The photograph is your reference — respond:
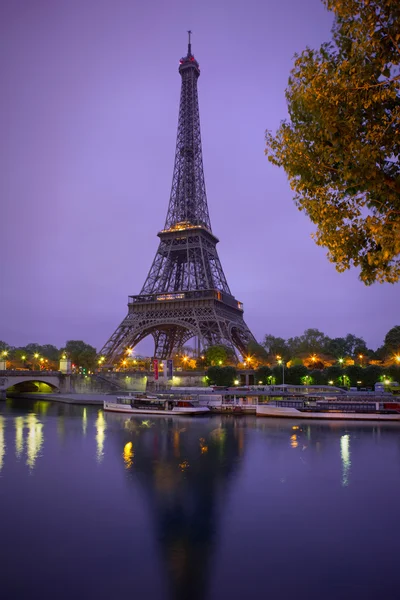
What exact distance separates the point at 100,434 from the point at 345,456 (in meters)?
18.5

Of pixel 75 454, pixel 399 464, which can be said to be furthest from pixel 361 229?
pixel 75 454

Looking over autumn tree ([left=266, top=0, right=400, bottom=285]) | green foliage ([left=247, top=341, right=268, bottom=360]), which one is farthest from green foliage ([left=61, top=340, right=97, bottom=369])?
autumn tree ([left=266, top=0, right=400, bottom=285])

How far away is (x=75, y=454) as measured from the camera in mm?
27188

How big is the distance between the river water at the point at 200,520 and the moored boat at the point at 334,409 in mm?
12554

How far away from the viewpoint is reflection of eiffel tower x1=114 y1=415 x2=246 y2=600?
40.5 feet

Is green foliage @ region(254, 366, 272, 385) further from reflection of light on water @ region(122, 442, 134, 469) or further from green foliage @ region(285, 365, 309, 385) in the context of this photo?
reflection of light on water @ region(122, 442, 134, 469)

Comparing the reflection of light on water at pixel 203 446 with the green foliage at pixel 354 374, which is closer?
the reflection of light on water at pixel 203 446

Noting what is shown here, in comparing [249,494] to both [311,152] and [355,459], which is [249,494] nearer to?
[355,459]

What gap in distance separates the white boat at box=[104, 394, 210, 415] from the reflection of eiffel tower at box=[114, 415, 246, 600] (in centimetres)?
926

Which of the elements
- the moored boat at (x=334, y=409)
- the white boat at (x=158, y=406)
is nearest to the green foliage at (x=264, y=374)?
the white boat at (x=158, y=406)

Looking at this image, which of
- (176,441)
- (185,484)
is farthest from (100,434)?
(185,484)

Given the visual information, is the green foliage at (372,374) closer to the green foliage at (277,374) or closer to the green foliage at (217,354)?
the green foliage at (277,374)

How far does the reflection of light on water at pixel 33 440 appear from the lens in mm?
25953

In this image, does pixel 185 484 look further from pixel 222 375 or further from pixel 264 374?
pixel 264 374
